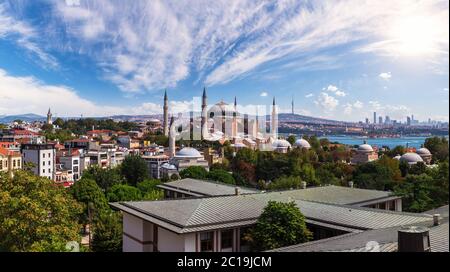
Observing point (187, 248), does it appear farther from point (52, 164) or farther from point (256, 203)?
point (52, 164)

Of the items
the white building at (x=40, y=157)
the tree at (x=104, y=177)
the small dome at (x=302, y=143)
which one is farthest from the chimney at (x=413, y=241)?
the small dome at (x=302, y=143)

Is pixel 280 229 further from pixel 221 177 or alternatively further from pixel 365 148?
pixel 365 148

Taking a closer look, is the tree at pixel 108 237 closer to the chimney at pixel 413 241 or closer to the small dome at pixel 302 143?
the chimney at pixel 413 241

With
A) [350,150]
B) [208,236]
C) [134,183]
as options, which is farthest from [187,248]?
[350,150]

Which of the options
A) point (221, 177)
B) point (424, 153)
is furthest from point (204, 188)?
point (424, 153)

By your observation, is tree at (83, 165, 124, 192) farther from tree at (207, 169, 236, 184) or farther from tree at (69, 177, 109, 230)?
tree at (207, 169, 236, 184)
